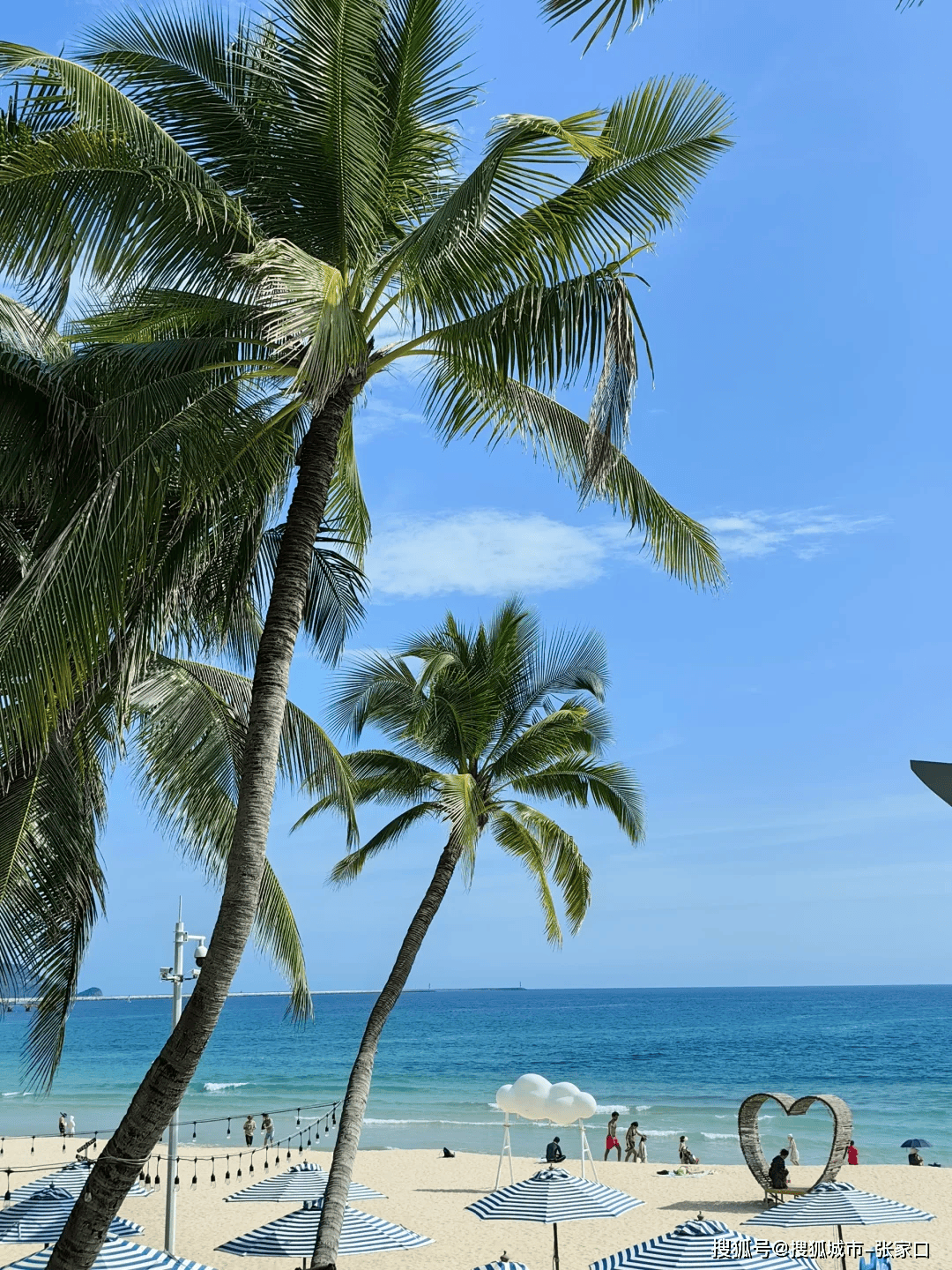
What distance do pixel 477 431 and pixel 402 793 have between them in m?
8.16

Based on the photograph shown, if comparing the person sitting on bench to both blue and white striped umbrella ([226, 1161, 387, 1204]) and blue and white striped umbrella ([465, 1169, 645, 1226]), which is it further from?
blue and white striped umbrella ([226, 1161, 387, 1204])

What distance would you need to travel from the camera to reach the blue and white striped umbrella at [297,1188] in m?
14.6

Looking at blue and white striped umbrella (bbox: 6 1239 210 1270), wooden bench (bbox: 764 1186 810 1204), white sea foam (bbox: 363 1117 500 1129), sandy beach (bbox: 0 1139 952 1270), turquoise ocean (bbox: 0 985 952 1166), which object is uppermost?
blue and white striped umbrella (bbox: 6 1239 210 1270)

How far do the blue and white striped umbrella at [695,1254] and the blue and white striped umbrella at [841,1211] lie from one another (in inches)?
74.0

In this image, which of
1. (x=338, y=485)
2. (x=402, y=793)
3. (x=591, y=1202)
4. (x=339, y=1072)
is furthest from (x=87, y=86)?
(x=339, y=1072)

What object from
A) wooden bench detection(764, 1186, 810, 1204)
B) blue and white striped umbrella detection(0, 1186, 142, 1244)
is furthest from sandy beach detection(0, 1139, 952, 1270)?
blue and white striped umbrella detection(0, 1186, 142, 1244)

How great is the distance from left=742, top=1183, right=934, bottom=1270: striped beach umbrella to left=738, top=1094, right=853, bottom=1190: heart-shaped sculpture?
470 centimetres

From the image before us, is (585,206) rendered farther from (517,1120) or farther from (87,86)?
(517,1120)

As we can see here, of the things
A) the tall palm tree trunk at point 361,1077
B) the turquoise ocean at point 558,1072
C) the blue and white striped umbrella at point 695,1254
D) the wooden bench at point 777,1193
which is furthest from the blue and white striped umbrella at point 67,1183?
the turquoise ocean at point 558,1072

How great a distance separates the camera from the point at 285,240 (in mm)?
6426

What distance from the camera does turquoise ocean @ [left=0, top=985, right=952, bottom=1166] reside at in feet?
134

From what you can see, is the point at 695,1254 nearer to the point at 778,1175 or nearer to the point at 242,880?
the point at 242,880

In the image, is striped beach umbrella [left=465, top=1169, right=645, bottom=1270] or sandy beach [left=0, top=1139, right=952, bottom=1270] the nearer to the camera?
striped beach umbrella [left=465, top=1169, right=645, bottom=1270]

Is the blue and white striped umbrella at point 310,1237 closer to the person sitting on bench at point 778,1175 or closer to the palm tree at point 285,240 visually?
the palm tree at point 285,240
